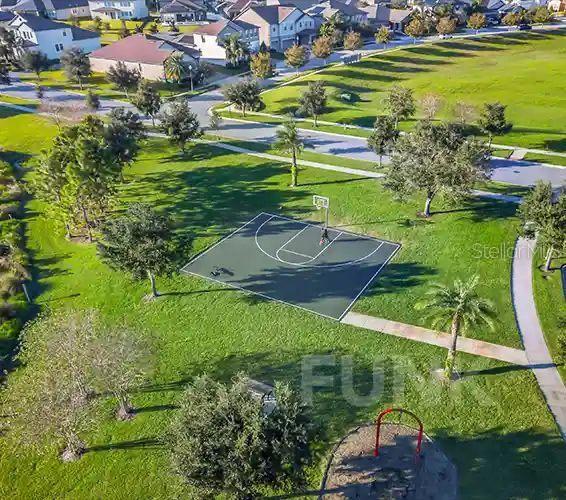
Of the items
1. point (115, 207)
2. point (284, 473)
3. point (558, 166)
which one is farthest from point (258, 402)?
point (558, 166)

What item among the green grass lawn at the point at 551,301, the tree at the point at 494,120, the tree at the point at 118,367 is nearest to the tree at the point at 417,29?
the tree at the point at 494,120

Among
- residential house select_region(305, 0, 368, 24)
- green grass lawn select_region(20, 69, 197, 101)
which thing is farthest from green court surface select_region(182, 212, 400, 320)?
residential house select_region(305, 0, 368, 24)

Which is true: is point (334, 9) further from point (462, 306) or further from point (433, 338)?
point (462, 306)

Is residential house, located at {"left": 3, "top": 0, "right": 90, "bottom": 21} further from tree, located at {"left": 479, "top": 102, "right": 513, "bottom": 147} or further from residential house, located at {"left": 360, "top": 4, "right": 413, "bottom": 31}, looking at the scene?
tree, located at {"left": 479, "top": 102, "right": 513, "bottom": 147}

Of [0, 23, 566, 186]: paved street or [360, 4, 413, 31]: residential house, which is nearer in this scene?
[0, 23, 566, 186]: paved street

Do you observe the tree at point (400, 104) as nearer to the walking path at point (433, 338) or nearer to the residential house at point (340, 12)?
the walking path at point (433, 338)

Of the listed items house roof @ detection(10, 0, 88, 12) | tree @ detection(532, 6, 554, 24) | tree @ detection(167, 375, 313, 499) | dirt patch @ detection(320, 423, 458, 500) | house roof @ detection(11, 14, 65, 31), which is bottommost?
dirt patch @ detection(320, 423, 458, 500)
